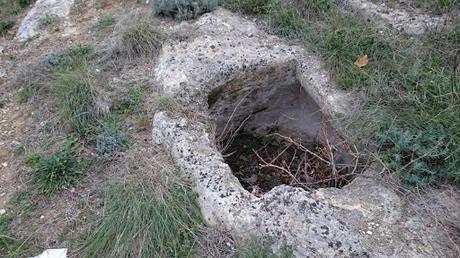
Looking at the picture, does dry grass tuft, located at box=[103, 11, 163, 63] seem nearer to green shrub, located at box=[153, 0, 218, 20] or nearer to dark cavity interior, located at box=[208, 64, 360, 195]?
green shrub, located at box=[153, 0, 218, 20]

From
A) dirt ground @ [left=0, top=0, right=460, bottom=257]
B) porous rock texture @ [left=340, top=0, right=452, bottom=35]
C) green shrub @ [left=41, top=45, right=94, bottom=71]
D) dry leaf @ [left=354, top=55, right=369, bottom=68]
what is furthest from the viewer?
green shrub @ [left=41, top=45, right=94, bottom=71]

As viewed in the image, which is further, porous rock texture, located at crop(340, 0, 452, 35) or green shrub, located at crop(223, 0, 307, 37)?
green shrub, located at crop(223, 0, 307, 37)

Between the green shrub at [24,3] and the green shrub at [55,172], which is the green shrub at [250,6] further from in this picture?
the green shrub at [24,3]

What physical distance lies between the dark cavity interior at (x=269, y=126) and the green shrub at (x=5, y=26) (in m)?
3.01

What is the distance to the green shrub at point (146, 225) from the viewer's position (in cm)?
271

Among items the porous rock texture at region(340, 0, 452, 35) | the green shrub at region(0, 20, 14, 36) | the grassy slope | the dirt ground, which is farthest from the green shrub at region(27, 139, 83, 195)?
the porous rock texture at region(340, 0, 452, 35)

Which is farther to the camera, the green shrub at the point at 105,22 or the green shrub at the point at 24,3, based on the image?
the green shrub at the point at 24,3

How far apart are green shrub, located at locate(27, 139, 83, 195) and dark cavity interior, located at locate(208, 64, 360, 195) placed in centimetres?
128

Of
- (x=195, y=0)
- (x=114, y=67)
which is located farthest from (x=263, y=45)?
(x=114, y=67)

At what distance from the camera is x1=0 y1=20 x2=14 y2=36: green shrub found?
17.2 ft

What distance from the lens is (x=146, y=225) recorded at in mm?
2773

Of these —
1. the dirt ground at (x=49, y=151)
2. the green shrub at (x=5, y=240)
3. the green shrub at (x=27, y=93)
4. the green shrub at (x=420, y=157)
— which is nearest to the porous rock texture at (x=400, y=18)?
the dirt ground at (x=49, y=151)

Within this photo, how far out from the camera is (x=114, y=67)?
4141mm

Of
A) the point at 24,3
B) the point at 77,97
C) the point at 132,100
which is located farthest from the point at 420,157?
the point at 24,3
